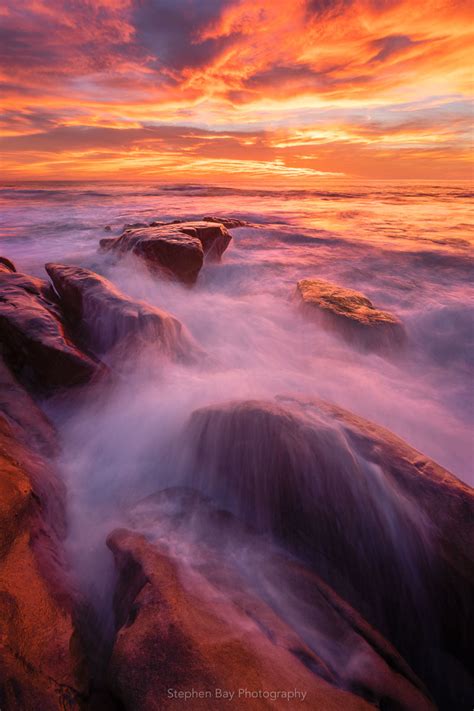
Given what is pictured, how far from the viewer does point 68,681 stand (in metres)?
1.48

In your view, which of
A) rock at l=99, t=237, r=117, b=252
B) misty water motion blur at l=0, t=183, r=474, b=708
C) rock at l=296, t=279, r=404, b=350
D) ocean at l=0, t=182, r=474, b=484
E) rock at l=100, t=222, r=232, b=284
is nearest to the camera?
misty water motion blur at l=0, t=183, r=474, b=708

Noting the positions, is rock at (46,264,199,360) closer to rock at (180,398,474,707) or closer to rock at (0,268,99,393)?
rock at (0,268,99,393)

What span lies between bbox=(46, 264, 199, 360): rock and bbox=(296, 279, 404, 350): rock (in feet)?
8.81

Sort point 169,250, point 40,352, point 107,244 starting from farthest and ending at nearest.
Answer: point 107,244 < point 169,250 < point 40,352

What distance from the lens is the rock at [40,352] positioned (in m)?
3.99

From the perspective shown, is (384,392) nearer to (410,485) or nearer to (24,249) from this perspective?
(410,485)

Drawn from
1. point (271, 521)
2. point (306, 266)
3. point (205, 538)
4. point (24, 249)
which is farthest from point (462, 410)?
point (24, 249)

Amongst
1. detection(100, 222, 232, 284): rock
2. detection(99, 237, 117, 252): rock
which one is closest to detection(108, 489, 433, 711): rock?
detection(100, 222, 232, 284): rock

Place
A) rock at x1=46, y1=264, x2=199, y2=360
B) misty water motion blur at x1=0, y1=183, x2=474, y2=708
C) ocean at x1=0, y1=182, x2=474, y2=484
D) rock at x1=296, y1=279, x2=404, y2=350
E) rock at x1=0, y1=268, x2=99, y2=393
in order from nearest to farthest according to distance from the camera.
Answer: misty water motion blur at x1=0, y1=183, x2=474, y2=708, rock at x1=0, y1=268, x2=99, y2=393, ocean at x1=0, y1=182, x2=474, y2=484, rock at x1=46, y1=264, x2=199, y2=360, rock at x1=296, y1=279, x2=404, y2=350

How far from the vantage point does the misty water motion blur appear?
2457 millimetres

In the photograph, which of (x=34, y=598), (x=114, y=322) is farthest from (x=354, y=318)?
(x=34, y=598)

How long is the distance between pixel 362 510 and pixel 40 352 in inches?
144

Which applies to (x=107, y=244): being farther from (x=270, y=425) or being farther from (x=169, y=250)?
(x=270, y=425)

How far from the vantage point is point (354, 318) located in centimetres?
643
